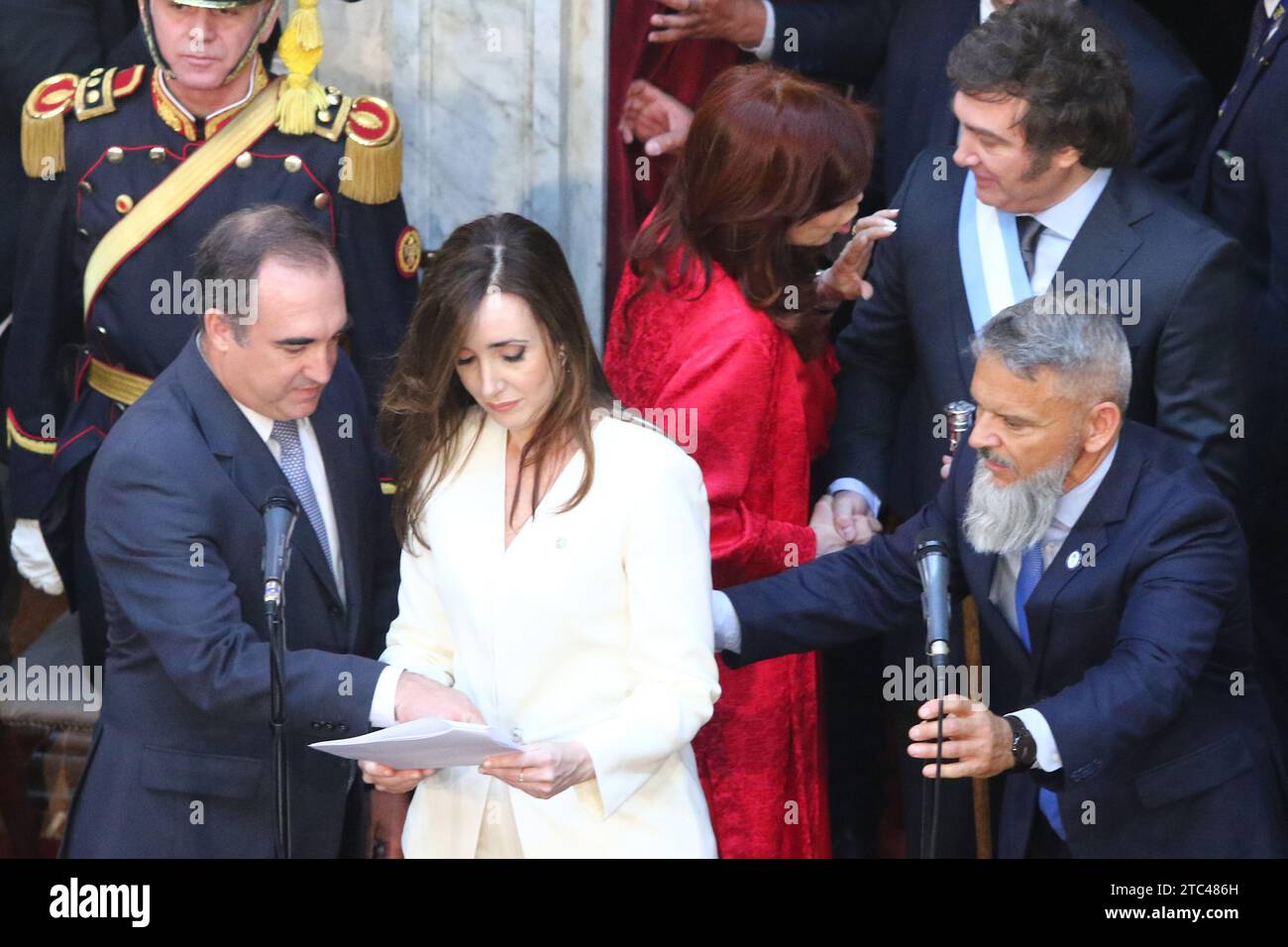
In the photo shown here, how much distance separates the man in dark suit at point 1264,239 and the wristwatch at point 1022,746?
1214 millimetres

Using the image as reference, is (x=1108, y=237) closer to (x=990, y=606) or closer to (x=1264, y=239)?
(x=1264, y=239)

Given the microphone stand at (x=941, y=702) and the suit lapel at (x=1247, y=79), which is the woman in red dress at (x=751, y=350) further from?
the suit lapel at (x=1247, y=79)

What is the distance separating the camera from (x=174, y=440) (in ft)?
13.3

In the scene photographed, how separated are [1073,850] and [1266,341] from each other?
1.47 m

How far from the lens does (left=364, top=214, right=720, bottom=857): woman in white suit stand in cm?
386

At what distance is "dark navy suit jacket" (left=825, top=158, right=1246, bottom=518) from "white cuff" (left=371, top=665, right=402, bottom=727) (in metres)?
1.53

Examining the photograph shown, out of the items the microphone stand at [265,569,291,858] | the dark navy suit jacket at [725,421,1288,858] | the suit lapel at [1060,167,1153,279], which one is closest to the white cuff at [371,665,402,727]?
the microphone stand at [265,569,291,858]

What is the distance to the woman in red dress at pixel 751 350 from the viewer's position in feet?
15.1

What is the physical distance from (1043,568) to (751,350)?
794 millimetres

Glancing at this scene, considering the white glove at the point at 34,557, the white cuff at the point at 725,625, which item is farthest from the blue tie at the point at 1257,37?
the white glove at the point at 34,557

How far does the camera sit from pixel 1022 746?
3.96m

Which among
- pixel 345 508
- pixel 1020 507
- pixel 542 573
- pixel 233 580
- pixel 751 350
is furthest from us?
pixel 751 350

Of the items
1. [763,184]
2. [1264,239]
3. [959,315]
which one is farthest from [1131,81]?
[763,184]

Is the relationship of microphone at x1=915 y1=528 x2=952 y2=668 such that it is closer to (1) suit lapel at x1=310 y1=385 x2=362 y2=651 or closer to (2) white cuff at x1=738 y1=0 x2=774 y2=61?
(1) suit lapel at x1=310 y1=385 x2=362 y2=651
